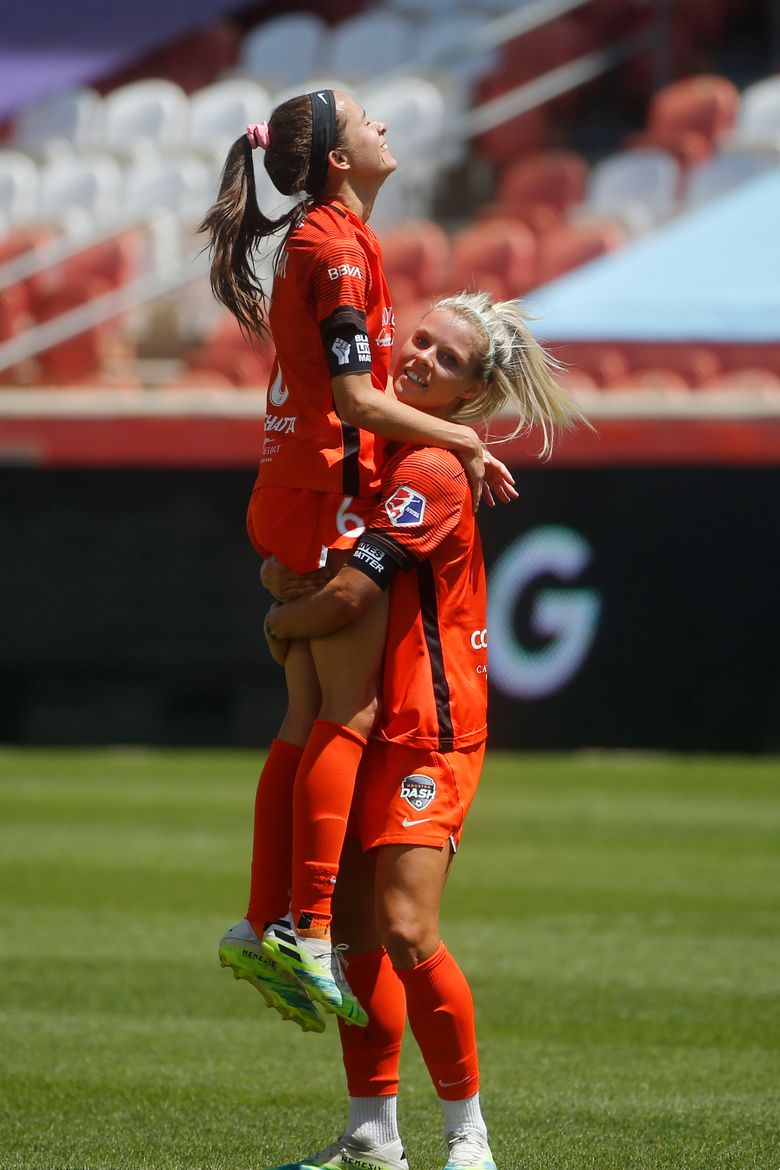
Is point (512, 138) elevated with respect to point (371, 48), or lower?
lower

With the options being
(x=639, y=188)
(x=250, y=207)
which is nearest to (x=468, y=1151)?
(x=250, y=207)

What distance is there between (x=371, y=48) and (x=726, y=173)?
192 inches

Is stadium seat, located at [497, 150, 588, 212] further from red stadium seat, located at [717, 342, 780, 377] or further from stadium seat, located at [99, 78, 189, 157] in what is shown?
red stadium seat, located at [717, 342, 780, 377]

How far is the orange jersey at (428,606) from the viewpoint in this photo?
12.2 ft

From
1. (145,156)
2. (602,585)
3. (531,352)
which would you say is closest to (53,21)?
(145,156)

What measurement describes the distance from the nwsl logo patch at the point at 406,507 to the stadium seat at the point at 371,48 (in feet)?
52.7

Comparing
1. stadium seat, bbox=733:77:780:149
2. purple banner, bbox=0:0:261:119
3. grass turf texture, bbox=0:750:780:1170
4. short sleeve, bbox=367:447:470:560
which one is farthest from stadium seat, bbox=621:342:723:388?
short sleeve, bbox=367:447:470:560

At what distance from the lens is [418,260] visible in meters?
15.8

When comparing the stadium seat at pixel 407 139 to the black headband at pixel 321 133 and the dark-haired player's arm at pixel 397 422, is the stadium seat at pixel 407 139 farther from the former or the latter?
the dark-haired player's arm at pixel 397 422

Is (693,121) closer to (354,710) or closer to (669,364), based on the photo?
(669,364)

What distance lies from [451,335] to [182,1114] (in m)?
2.02

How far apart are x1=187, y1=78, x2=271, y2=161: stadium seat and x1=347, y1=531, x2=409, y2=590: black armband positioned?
14.8 meters

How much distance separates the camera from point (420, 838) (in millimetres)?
3672

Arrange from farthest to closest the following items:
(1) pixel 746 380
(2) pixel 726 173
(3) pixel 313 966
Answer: (2) pixel 726 173, (1) pixel 746 380, (3) pixel 313 966
